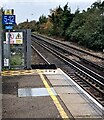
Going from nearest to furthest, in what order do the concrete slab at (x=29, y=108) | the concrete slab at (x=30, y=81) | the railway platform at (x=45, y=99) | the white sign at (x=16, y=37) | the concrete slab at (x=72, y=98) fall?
1. the concrete slab at (x=29, y=108)
2. the railway platform at (x=45, y=99)
3. the concrete slab at (x=72, y=98)
4. the concrete slab at (x=30, y=81)
5. the white sign at (x=16, y=37)

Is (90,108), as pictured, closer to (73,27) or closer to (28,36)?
(28,36)

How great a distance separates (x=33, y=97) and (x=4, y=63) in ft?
25.8

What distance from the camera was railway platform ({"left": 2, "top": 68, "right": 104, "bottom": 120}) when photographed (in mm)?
9984

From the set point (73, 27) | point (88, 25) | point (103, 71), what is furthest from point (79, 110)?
point (73, 27)

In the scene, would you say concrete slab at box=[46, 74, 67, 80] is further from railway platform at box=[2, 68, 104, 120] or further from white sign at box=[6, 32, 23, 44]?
white sign at box=[6, 32, 23, 44]

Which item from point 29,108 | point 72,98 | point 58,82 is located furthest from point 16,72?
point 29,108

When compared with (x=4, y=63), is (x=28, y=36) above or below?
above

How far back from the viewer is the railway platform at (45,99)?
998 centimetres

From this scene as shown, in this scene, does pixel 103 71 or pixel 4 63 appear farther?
pixel 103 71

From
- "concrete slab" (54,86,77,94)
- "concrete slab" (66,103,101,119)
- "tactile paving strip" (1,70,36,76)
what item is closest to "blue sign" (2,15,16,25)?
"tactile paving strip" (1,70,36,76)

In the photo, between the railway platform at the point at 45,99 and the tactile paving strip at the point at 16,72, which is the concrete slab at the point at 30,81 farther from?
the tactile paving strip at the point at 16,72

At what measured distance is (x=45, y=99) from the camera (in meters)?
12.0

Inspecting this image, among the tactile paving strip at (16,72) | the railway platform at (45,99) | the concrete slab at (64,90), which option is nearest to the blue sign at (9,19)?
the tactile paving strip at (16,72)

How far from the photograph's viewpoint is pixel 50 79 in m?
16.6
